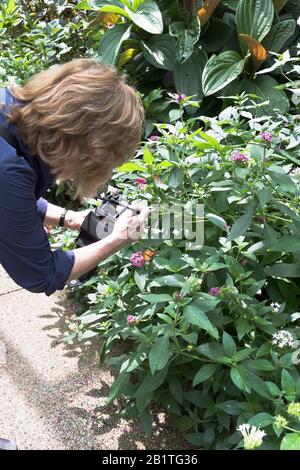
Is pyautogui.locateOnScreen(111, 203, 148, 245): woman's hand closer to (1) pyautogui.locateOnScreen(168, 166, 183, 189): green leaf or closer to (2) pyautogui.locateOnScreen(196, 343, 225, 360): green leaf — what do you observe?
(1) pyautogui.locateOnScreen(168, 166, 183, 189): green leaf

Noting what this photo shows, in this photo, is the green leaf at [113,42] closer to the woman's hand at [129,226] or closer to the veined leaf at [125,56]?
the veined leaf at [125,56]

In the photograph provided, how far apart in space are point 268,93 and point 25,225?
186 centimetres

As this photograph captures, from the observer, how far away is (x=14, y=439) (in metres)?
1.85

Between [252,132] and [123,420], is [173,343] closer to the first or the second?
[123,420]

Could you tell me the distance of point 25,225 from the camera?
147 cm

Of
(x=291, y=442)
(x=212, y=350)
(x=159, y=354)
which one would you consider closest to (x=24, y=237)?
(x=159, y=354)

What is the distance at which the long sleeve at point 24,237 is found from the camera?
4.63ft

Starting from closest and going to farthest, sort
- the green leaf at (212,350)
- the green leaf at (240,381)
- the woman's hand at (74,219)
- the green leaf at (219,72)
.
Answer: the green leaf at (240,381) < the green leaf at (212,350) < the woman's hand at (74,219) < the green leaf at (219,72)

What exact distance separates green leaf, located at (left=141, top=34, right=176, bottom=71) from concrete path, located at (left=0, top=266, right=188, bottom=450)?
1516 millimetres

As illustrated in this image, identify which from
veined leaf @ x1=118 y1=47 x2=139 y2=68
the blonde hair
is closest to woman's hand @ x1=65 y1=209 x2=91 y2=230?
the blonde hair

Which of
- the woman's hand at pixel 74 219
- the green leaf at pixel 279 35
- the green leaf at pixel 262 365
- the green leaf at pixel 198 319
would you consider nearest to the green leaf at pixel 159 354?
the green leaf at pixel 198 319

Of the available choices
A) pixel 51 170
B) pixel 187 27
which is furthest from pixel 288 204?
pixel 187 27

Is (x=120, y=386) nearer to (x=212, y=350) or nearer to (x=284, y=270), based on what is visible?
(x=212, y=350)

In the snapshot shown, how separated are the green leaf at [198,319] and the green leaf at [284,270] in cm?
36
